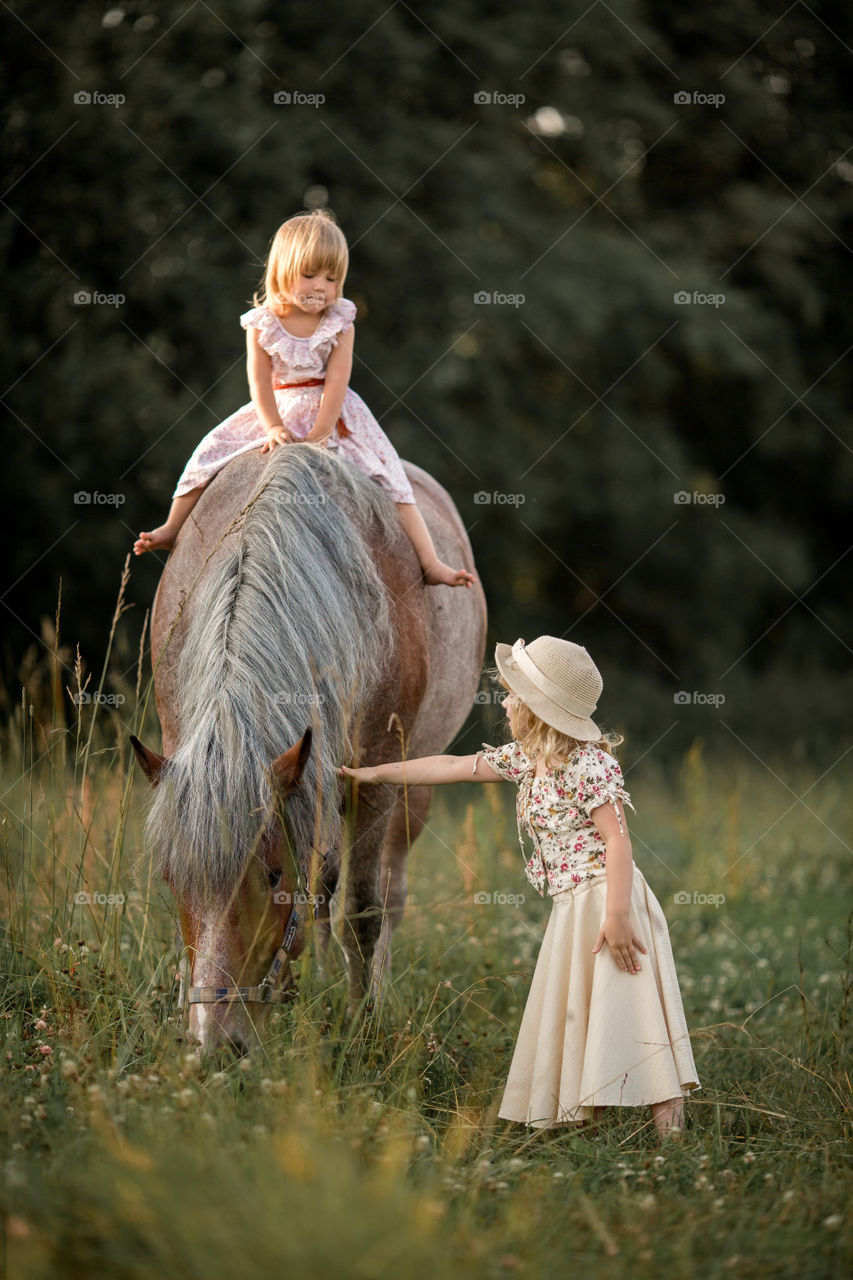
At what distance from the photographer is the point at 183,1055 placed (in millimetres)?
2836

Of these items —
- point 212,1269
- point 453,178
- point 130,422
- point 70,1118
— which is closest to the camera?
point 212,1269

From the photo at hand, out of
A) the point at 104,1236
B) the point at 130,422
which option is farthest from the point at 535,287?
the point at 104,1236

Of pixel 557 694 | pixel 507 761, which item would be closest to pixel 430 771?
pixel 507 761

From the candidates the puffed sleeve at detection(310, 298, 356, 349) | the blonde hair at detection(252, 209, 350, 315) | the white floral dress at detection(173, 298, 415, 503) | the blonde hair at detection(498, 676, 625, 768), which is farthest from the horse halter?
the blonde hair at detection(252, 209, 350, 315)

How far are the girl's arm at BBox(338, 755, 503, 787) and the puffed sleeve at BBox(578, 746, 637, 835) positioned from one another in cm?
27

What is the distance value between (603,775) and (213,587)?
1.20 m

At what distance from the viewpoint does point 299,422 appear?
4324 mm

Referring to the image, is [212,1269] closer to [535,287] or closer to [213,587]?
[213,587]

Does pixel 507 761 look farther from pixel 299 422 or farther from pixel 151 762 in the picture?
pixel 299 422

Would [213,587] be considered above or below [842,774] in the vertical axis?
above

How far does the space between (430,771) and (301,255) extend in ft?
6.09

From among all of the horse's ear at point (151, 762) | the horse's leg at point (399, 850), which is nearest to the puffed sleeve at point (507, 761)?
the horse's ear at point (151, 762)

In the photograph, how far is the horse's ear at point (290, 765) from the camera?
3.00 metres

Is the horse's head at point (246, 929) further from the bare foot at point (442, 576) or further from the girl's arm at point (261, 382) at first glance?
the girl's arm at point (261, 382)
